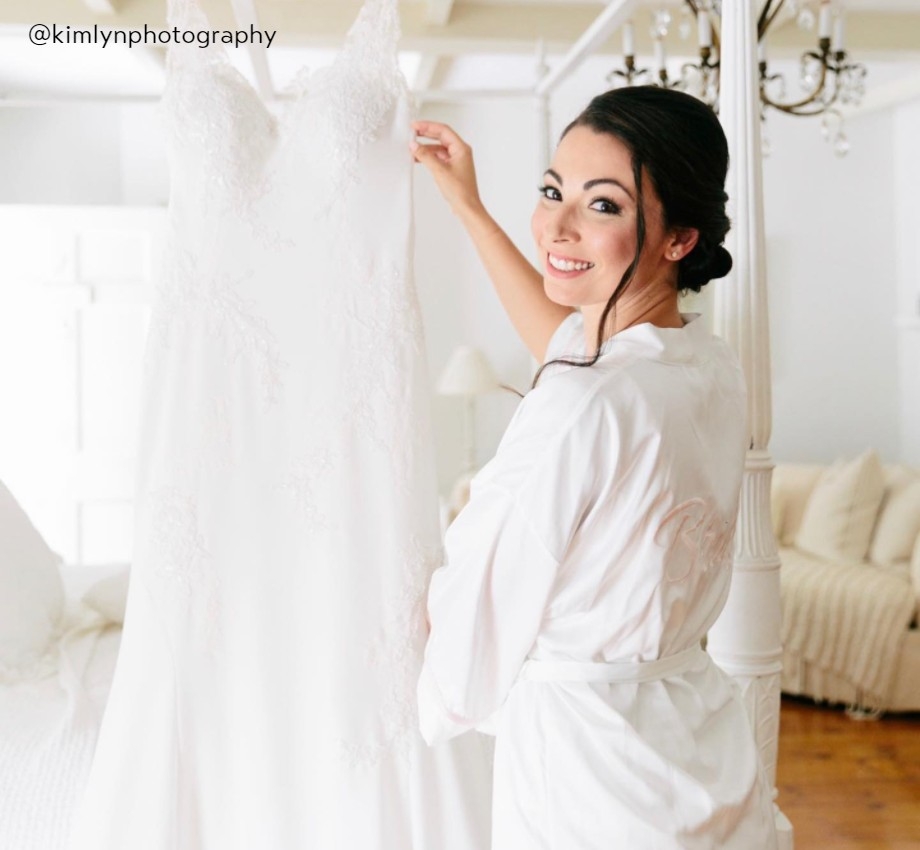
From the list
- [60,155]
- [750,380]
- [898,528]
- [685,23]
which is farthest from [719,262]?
[60,155]

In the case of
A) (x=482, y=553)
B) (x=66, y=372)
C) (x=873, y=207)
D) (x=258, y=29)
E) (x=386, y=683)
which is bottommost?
(x=386, y=683)

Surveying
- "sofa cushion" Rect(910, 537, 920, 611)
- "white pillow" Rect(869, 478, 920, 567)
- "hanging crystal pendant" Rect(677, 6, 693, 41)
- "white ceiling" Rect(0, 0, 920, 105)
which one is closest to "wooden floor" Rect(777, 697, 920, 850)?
"sofa cushion" Rect(910, 537, 920, 611)

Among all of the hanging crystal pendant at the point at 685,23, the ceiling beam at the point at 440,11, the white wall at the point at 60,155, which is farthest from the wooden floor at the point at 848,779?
the white wall at the point at 60,155

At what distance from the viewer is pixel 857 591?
4.04 meters

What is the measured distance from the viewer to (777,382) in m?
5.88

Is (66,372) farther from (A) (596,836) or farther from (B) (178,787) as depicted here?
(A) (596,836)

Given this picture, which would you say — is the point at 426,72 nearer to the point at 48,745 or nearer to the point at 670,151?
the point at 48,745

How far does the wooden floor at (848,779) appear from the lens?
3.04 meters

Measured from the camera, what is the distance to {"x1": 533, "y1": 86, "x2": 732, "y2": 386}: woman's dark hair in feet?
3.98

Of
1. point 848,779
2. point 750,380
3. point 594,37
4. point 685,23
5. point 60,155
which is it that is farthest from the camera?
point 60,155

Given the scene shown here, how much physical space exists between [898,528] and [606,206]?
139 inches

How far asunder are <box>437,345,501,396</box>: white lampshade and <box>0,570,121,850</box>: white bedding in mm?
3161

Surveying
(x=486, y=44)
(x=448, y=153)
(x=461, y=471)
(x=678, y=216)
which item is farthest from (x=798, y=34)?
(x=678, y=216)

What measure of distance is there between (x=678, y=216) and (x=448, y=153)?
19.0 inches
